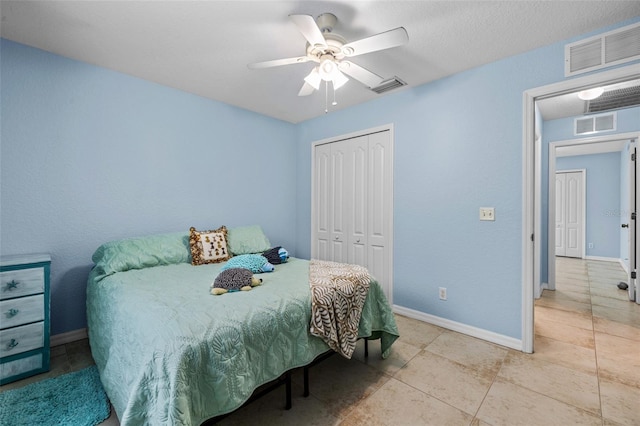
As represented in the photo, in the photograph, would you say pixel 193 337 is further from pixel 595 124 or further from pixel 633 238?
pixel 595 124

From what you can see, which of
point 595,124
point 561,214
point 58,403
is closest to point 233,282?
point 58,403

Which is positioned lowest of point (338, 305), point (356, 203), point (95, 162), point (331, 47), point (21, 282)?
point (338, 305)

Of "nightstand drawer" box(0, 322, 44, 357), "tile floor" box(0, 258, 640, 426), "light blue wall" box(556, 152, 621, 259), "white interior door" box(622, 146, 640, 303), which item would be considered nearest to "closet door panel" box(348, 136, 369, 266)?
"tile floor" box(0, 258, 640, 426)

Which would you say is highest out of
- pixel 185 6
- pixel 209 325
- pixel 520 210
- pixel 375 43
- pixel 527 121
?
pixel 185 6

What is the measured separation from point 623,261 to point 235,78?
764 cm

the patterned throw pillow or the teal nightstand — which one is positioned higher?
the patterned throw pillow

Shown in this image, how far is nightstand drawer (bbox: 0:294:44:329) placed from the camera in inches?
74.1

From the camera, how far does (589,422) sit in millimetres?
1550

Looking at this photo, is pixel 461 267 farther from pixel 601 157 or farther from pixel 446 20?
pixel 601 157

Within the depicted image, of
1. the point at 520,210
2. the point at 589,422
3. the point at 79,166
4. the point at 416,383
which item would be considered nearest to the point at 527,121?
the point at 520,210

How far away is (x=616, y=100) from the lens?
3074mm

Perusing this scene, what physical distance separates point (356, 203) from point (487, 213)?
4.77 ft

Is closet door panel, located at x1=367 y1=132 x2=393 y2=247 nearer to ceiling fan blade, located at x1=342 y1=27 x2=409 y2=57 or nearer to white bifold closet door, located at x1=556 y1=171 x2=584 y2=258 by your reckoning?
ceiling fan blade, located at x1=342 y1=27 x2=409 y2=57

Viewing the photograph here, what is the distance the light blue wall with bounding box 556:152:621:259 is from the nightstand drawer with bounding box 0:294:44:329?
29.5 ft
